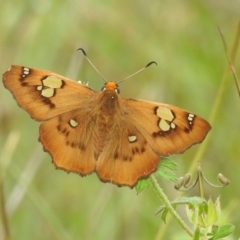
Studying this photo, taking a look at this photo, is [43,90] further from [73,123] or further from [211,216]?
[211,216]

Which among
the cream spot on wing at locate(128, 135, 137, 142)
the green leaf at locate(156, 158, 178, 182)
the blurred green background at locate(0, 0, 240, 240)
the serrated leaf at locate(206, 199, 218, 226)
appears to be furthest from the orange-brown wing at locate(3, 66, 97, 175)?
the blurred green background at locate(0, 0, 240, 240)

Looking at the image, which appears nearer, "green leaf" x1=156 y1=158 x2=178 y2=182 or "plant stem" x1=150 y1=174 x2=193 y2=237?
"plant stem" x1=150 y1=174 x2=193 y2=237

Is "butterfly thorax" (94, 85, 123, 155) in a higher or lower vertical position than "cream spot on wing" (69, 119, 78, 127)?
higher

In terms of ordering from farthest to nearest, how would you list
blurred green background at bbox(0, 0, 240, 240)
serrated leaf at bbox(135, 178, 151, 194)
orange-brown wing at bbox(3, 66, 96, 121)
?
blurred green background at bbox(0, 0, 240, 240)
orange-brown wing at bbox(3, 66, 96, 121)
serrated leaf at bbox(135, 178, 151, 194)

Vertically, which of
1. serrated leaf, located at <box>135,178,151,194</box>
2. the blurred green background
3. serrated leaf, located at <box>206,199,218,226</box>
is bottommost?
the blurred green background

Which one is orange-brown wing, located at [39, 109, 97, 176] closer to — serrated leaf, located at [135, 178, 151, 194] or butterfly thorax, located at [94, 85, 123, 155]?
butterfly thorax, located at [94, 85, 123, 155]

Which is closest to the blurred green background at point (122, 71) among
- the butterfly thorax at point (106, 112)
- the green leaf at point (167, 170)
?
the butterfly thorax at point (106, 112)

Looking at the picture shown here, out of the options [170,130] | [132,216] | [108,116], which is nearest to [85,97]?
[108,116]
